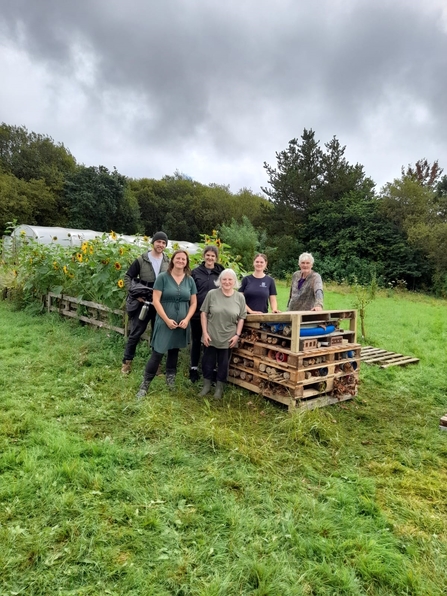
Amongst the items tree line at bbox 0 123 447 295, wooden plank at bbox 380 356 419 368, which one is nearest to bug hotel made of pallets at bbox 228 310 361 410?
wooden plank at bbox 380 356 419 368

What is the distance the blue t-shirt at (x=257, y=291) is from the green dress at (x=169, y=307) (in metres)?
0.73

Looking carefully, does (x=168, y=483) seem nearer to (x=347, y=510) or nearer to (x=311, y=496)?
(x=311, y=496)

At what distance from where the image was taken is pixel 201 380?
177 inches

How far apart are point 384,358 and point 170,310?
3.76 m

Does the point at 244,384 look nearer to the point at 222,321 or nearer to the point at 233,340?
the point at 233,340

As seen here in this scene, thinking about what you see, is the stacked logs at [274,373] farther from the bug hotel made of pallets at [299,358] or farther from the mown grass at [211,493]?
the mown grass at [211,493]

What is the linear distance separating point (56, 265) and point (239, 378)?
15.2 feet

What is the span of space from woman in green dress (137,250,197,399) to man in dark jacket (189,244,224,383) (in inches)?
11.6

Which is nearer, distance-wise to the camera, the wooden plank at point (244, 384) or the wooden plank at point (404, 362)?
the wooden plank at point (244, 384)

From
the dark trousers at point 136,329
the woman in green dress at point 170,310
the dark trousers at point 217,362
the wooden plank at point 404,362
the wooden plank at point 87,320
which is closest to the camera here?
the woman in green dress at point 170,310

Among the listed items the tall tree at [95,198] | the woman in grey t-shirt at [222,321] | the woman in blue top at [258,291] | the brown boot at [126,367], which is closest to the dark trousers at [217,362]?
the woman in grey t-shirt at [222,321]

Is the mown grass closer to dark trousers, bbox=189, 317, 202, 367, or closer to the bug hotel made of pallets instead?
the bug hotel made of pallets

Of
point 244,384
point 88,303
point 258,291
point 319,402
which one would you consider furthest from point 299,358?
point 88,303

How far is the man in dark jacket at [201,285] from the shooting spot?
14.2 feet
